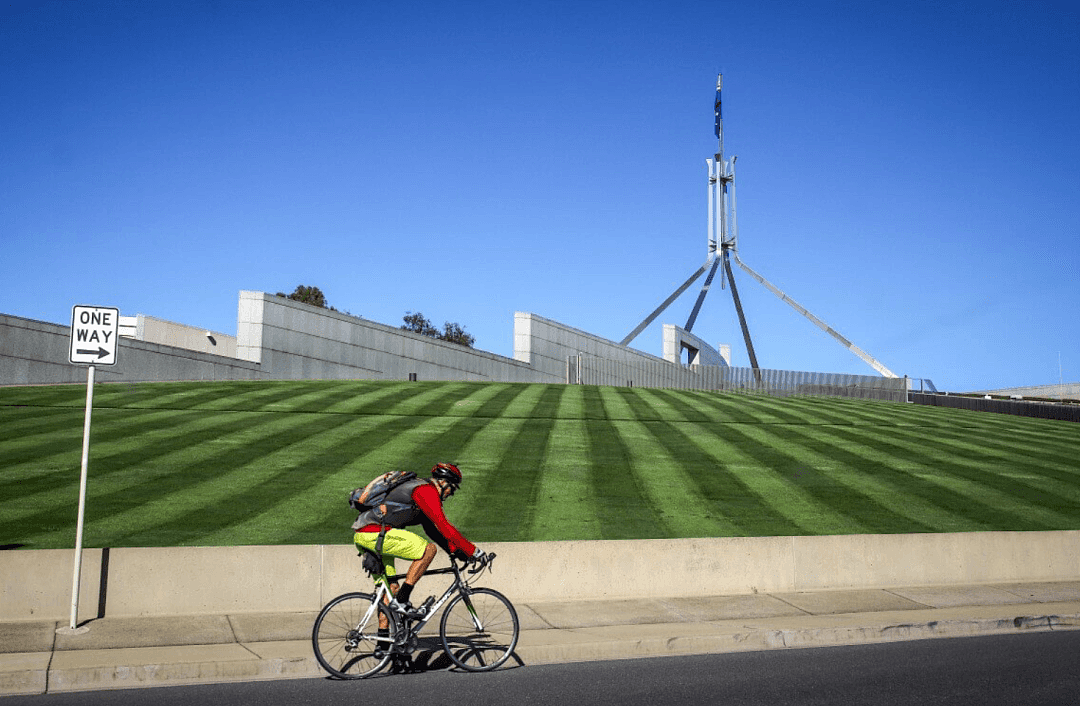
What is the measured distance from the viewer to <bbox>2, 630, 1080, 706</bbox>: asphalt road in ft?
28.8

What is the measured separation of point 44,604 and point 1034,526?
16776 millimetres

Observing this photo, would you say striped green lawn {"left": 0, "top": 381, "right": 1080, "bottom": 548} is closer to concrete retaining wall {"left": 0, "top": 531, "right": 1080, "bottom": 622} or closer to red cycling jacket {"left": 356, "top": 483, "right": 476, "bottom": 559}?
concrete retaining wall {"left": 0, "top": 531, "right": 1080, "bottom": 622}

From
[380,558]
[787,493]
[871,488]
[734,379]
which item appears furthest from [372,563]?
[734,379]

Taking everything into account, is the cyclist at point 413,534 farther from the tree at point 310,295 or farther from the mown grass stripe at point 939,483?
the tree at point 310,295

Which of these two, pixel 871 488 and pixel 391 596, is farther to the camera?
pixel 871 488

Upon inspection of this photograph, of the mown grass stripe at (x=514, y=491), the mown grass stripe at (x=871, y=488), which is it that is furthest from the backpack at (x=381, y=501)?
the mown grass stripe at (x=871, y=488)

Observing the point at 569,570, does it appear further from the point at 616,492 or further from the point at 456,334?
the point at 456,334

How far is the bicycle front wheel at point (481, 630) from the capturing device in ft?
32.9

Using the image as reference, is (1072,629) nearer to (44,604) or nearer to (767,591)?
(767,591)

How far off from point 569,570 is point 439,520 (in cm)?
423

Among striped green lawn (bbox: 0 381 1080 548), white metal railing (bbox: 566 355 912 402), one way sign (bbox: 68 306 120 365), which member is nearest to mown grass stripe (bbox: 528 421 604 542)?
striped green lawn (bbox: 0 381 1080 548)

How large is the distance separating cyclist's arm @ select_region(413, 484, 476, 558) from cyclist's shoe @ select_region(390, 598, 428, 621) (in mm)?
662

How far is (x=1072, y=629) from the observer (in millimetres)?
12680

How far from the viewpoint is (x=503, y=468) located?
20891 millimetres
